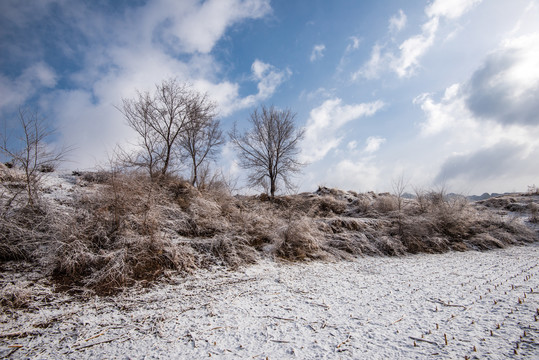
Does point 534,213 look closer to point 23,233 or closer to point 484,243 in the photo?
point 484,243

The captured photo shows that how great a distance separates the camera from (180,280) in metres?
4.09

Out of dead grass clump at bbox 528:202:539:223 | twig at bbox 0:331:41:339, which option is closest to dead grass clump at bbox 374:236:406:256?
twig at bbox 0:331:41:339

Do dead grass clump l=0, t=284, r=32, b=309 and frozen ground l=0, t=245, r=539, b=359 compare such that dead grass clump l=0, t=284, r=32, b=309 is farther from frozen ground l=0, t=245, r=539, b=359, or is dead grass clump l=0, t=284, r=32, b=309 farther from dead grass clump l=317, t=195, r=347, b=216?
dead grass clump l=317, t=195, r=347, b=216

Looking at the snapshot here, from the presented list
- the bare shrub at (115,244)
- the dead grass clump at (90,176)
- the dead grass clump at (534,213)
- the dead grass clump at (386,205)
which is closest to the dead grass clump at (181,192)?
the bare shrub at (115,244)

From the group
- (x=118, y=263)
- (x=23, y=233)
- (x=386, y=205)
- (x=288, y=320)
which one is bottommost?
(x=288, y=320)

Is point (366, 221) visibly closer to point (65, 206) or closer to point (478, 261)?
point (478, 261)

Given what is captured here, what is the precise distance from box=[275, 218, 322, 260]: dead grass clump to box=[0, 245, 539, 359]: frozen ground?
4.60ft

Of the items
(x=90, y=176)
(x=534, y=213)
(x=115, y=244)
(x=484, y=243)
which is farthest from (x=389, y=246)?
(x=90, y=176)

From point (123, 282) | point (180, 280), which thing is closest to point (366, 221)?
point (180, 280)

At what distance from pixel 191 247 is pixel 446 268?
5.97 metres

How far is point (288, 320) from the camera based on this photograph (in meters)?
2.83

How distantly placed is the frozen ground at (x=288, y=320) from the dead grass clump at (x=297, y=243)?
140 cm

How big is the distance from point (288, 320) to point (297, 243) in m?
3.39

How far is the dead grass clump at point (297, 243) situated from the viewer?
5.90 m
